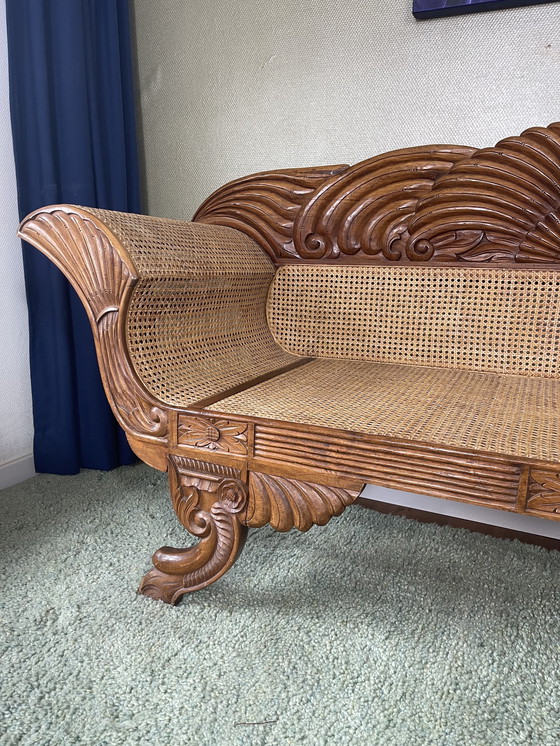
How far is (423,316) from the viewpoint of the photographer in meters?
1.46

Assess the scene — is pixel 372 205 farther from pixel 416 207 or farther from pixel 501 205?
pixel 501 205

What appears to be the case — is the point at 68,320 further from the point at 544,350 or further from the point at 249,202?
the point at 544,350

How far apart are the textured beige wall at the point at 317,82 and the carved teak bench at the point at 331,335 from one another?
0.22 metres

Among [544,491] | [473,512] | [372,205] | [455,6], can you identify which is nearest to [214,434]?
[544,491]

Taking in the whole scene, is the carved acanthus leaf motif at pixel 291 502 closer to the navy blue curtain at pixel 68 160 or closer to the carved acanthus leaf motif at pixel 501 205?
the carved acanthus leaf motif at pixel 501 205

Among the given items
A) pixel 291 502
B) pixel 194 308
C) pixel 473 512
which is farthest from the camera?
pixel 473 512

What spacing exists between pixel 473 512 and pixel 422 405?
72cm

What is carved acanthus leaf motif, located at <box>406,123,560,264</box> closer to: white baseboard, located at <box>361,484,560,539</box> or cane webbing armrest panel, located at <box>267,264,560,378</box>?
cane webbing armrest panel, located at <box>267,264,560,378</box>

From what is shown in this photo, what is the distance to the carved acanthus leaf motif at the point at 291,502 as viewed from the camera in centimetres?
102

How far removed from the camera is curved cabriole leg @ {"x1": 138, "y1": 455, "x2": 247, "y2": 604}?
3.66 feet

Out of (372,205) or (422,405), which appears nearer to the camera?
(422,405)

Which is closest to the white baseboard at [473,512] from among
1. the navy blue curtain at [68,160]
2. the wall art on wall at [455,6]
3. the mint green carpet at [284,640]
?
the mint green carpet at [284,640]

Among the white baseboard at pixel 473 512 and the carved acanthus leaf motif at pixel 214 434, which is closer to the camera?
the carved acanthus leaf motif at pixel 214 434

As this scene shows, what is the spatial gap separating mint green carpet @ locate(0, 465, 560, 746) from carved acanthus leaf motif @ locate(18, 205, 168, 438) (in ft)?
1.30
